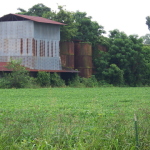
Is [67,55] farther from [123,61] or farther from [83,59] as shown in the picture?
[123,61]

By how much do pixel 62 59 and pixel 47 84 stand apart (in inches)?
190

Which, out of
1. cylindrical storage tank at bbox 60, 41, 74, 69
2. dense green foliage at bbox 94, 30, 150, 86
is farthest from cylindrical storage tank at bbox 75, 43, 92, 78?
cylindrical storage tank at bbox 60, 41, 74, 69

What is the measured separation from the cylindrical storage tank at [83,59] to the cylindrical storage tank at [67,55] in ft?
5.56

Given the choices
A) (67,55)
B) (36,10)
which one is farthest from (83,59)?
(36,10)

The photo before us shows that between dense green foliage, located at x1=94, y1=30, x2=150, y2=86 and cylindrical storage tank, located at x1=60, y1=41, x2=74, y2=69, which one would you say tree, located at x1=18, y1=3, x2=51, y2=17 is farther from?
cylindrical storage tank, located at x1=60, y1=41, x2=74, y2=69

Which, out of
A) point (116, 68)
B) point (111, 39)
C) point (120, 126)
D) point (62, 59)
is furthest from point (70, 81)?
point (120, 126)

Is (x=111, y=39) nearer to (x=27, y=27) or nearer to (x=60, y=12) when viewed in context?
(x=60, y=12)

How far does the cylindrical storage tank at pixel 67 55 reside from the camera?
41356 millimetres

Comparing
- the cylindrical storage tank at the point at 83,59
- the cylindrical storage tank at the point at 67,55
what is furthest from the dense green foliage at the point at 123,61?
the cylindrical storage tank at the point at 67,55

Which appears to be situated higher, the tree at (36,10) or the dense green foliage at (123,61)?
the tree at (36,10)

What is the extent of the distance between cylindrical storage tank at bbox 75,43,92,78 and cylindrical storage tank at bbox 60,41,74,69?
5.56 ft

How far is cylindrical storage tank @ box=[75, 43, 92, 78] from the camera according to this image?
4362cm

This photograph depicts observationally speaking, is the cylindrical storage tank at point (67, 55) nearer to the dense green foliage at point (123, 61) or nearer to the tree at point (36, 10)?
the dense green foliage at point (123, 61)

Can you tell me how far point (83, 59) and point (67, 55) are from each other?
2.64 metres
